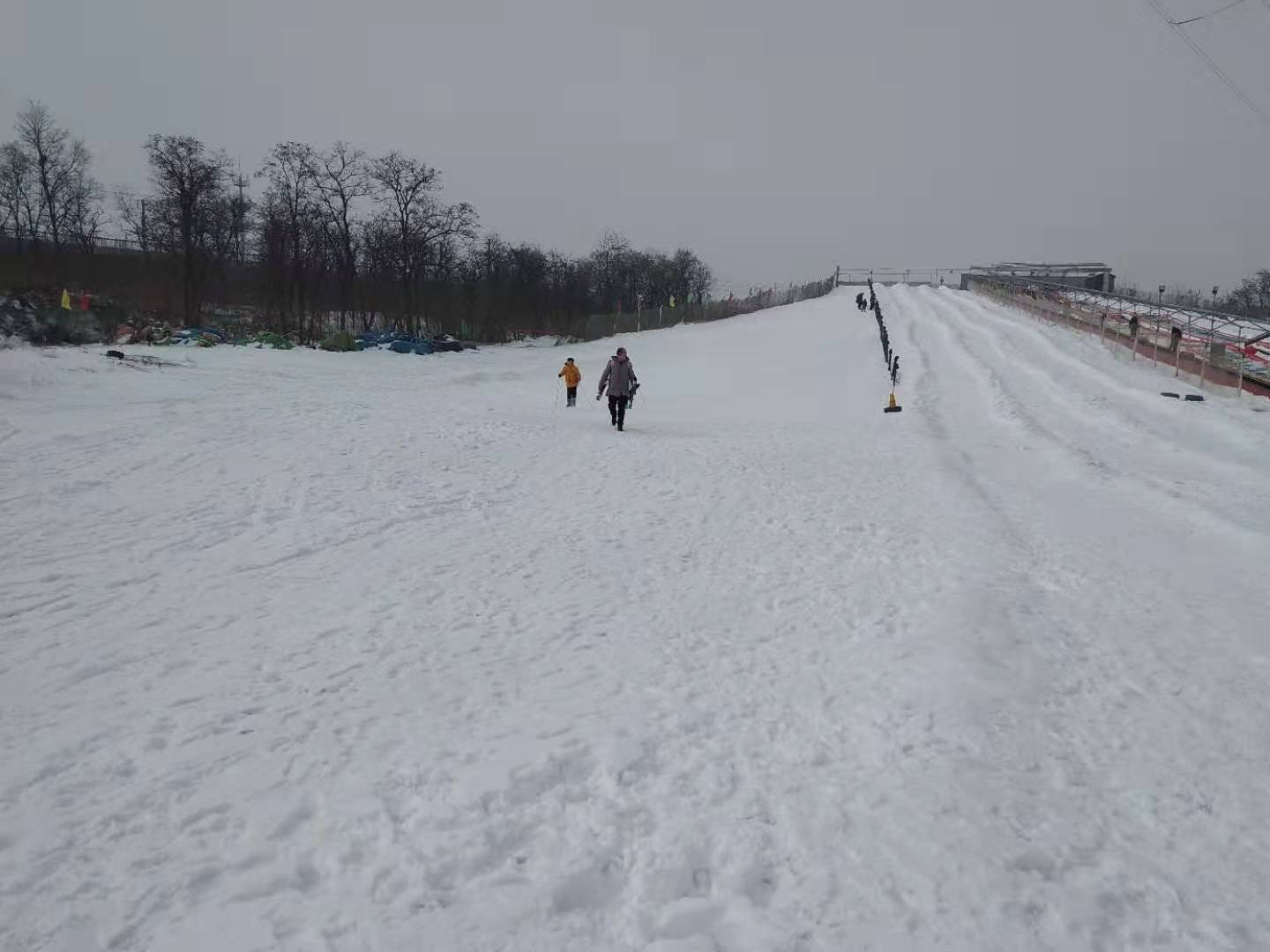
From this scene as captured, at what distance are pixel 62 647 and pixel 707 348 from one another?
41571 mm

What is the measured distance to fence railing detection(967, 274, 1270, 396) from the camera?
21.9 meters

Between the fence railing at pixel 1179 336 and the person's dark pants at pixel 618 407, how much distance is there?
1732 cm

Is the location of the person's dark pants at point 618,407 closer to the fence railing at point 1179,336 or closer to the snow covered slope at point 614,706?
the snow covered slope at point 614,706

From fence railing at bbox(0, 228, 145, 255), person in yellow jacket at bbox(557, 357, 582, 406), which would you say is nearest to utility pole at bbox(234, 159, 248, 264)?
fence railing at bbox(0, 228, 145, 255)

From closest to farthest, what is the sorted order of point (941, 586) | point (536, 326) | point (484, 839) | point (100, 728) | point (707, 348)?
1. point (484, 839)
2. point (100, 728)
3. point (941, 586)
4. point (707, 348)
5. point (536, 326)

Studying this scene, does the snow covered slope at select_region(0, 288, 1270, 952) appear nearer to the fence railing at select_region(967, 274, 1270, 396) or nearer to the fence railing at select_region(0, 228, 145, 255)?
the fence railing at select_region(967, 274, 1270, 396)

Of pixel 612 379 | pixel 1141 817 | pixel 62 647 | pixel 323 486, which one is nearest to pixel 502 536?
pixel 323 486

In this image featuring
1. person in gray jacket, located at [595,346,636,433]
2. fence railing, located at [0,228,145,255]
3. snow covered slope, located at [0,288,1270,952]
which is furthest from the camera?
fence railing, located at [0,228,145,255]

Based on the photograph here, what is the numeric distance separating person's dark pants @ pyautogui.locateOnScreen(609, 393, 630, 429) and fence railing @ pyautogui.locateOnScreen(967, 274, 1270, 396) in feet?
56.8

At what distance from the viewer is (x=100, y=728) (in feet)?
15.7

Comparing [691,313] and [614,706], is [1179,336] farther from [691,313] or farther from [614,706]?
[691,313]

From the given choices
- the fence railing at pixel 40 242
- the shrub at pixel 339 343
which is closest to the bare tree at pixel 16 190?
the fence railing at pixel 40 242

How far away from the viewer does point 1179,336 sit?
25.0 metres

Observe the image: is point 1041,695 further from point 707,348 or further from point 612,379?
point 707,348
